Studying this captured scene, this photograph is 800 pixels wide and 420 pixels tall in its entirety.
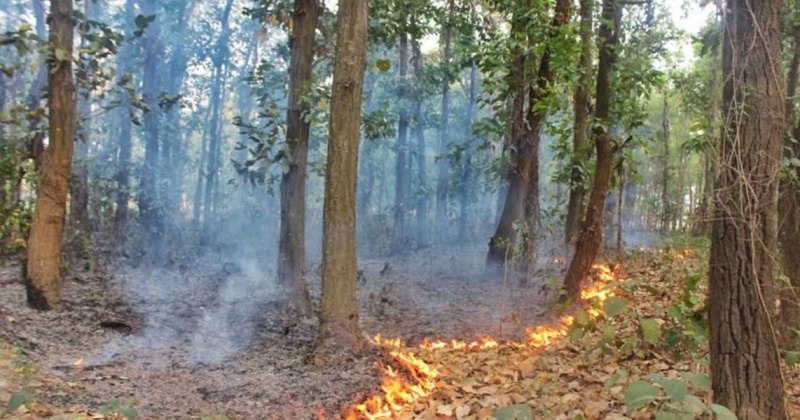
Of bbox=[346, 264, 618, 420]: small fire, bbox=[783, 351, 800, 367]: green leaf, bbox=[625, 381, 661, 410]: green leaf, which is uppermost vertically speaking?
bbox=[783, 351, 800, 367]: green leaf

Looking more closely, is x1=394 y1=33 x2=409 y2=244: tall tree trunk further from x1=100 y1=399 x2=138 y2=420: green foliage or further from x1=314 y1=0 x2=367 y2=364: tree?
x1=100 y1=399 x2=138 y2=420: green foliage

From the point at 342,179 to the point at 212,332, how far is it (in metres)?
2.86

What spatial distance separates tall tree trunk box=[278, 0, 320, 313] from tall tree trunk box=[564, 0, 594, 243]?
3846 millimetres

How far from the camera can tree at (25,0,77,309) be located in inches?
249

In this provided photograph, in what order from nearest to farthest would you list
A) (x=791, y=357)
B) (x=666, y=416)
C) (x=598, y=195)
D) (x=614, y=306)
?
(x=666, y=416) < (x=791, y=357) < (x=614, y=306) < (x=598, y=195)

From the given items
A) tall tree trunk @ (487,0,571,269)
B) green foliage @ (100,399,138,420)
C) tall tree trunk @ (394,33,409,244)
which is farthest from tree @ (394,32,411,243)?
green foliage @ (100,399,138,420)

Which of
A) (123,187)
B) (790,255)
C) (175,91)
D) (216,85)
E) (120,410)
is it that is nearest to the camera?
(120,410)

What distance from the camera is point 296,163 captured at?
7.64m

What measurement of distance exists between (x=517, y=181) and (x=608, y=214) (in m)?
1.79

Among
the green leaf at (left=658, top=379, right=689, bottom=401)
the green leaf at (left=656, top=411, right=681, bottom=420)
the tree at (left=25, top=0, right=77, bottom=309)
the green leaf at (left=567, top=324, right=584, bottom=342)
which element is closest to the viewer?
the green leaf at (left=658, top=379, right=689, bottom=401)

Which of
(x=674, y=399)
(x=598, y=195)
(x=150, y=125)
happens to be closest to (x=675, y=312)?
(x=674, y=399)

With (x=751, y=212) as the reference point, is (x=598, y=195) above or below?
above

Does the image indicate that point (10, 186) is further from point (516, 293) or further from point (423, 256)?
point (423, 256)

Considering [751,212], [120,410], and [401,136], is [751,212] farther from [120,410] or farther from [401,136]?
[401,136]
